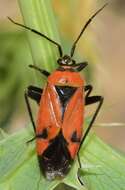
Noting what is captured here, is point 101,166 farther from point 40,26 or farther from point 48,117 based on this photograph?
point 40,26

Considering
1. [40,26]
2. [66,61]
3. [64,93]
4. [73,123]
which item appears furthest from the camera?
[66,61]

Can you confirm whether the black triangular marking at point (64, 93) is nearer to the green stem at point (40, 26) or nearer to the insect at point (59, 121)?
the insect at point (59, 121)

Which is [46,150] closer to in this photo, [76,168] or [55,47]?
[76,168]

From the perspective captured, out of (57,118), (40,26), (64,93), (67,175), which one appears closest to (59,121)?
(57,118)

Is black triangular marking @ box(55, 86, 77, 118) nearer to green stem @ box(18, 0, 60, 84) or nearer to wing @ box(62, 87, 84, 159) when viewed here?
wing @ box(62, 87, 84, 159)

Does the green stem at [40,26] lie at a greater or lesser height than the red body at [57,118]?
greater

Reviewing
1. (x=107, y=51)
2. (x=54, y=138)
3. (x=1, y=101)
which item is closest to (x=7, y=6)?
(x=107, y=51)

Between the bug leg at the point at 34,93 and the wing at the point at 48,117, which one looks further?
the bug leg at the point at 34,93

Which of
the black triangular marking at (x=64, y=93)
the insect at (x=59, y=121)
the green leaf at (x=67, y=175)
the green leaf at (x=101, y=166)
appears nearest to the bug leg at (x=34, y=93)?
the insect at (x=59, y=121)
